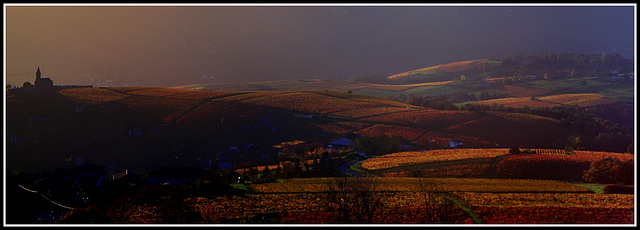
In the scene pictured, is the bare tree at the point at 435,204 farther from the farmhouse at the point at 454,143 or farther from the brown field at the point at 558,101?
the brown field at the point at 558,101

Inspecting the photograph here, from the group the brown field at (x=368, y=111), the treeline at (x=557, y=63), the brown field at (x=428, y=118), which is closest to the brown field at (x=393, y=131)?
the brown field at (x=428, y=118)

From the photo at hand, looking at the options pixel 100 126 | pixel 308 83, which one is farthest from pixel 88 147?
pixel 308 83

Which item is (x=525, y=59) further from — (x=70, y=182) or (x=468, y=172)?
(x=70, y=182)

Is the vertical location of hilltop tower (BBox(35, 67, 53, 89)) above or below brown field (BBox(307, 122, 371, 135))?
above

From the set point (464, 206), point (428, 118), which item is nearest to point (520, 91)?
point (428, 118)

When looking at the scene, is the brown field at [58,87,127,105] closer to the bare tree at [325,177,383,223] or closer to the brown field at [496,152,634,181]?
the bare tree at [325,177,383,223]

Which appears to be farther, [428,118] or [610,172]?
[428,118]

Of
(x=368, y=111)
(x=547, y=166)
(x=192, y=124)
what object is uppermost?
(x=192, y=124)

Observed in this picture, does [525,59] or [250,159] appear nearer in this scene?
[250,159]

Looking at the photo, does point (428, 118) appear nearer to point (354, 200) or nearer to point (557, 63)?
point (354, 200)

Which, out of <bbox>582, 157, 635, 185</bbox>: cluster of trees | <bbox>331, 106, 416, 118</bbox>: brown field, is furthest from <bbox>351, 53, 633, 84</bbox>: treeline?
<bbox>582, 157, 635, 185</bbox>: cluster of trees

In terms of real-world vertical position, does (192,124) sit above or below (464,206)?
above
